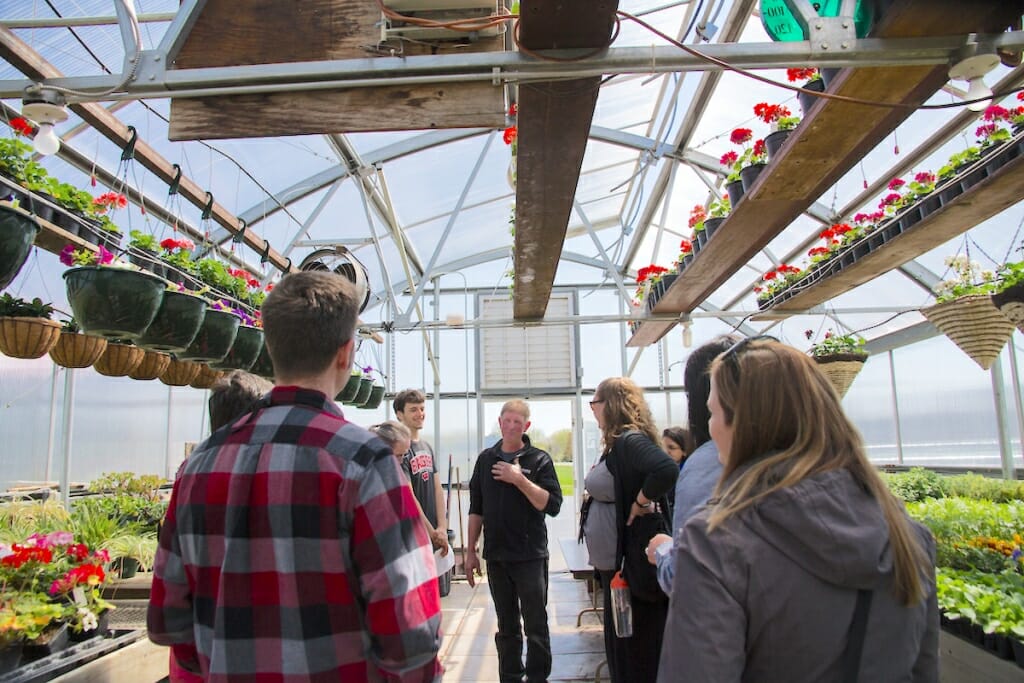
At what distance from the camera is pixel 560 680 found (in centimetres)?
343

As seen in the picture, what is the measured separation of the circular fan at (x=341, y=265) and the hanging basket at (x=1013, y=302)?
259cm

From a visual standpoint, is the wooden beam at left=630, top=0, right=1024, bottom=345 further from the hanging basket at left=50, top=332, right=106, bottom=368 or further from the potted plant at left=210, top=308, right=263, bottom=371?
the hanging basket at left=50, top=332, right=106, bottom=368

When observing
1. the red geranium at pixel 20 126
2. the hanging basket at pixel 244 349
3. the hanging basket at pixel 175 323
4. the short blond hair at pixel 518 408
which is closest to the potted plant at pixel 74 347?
the hanging basket at pixel 175 323

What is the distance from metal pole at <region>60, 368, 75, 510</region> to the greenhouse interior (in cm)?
2

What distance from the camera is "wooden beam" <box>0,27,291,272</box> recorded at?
2109mm

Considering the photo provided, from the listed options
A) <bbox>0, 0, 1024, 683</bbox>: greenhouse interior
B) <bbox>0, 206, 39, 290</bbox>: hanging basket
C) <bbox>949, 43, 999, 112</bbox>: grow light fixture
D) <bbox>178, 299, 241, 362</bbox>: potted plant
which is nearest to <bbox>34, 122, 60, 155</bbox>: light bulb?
<bbox>0, 0, 1024, 683</bbox>: greenhouse interior

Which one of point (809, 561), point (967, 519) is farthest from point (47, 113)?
point (967, 519)

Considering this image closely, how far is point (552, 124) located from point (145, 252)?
205 centimetres

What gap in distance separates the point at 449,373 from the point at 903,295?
6.63 m

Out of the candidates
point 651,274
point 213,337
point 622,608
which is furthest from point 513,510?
point 651,274

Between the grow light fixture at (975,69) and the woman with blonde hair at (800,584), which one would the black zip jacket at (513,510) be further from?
the grow light fixture at (975,69)

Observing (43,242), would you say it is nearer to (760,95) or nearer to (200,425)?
(200,425)

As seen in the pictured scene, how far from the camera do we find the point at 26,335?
2572 millimetres

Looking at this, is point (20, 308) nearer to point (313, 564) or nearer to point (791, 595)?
point (313, 564)
